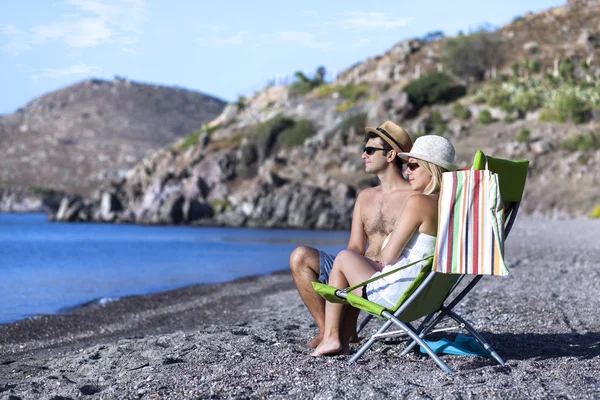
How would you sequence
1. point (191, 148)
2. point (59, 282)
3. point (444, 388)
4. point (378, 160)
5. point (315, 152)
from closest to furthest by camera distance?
point (444, 388) → point (378, 160) → point (59, 282) → point (315, 152) → point (191, 148)

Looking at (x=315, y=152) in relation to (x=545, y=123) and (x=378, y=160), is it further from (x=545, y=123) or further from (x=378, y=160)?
(x=378, y=160)

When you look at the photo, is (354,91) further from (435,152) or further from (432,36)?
(435,152)

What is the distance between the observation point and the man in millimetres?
5062

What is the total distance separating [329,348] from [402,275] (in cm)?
80

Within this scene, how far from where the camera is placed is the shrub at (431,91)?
5556 cm

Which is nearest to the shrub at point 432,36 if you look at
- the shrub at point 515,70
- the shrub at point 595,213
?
the shrub at point 515,70

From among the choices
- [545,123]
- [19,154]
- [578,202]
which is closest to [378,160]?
[578,202]

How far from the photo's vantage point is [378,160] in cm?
512

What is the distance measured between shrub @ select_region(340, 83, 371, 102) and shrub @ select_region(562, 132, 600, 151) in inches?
1006

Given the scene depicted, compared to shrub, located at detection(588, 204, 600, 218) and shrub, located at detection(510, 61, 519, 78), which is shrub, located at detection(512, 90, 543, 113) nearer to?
shrub, located at detection(510, 61, 519, 78)

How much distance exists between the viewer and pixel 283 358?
5039 mm

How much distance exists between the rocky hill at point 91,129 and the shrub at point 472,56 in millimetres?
73789

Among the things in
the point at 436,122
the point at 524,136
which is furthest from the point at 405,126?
the point at 524,136

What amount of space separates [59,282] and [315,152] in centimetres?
3860
